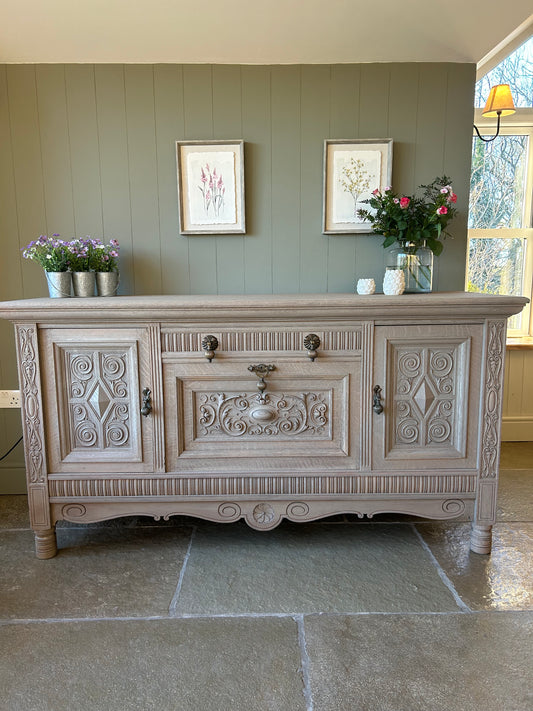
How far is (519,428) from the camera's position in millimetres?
3396

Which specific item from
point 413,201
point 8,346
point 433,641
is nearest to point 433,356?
point 413,201

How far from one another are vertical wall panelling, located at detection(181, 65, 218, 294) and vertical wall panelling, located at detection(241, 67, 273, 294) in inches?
6.3

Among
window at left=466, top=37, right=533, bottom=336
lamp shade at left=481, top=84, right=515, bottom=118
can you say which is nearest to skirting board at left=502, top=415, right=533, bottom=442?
window at left=466, top=37, right=533, bottom=336

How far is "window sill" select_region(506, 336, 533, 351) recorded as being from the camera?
328 centimetres

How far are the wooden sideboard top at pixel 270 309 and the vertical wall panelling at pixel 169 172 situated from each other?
60cm

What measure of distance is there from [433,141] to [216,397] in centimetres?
158

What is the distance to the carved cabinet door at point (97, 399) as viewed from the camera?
1.81 meters

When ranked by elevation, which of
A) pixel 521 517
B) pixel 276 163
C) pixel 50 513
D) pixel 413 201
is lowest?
pixel 521 517

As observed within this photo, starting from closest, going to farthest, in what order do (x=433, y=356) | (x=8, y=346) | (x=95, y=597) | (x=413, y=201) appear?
(x=95, y=597), (x=433, y=356), (x=413, y=201), (x=8, y=346)

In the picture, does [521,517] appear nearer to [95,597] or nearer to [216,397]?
[216,397]

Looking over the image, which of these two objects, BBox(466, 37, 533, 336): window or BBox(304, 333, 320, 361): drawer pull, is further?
BBox(466, 37, 533, 336): window

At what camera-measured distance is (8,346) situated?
2.46 m

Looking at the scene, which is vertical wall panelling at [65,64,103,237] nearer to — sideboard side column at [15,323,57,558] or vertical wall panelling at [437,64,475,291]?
sideboard side column at [15,323,57,558]

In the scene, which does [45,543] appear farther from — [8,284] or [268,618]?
[8,284]
